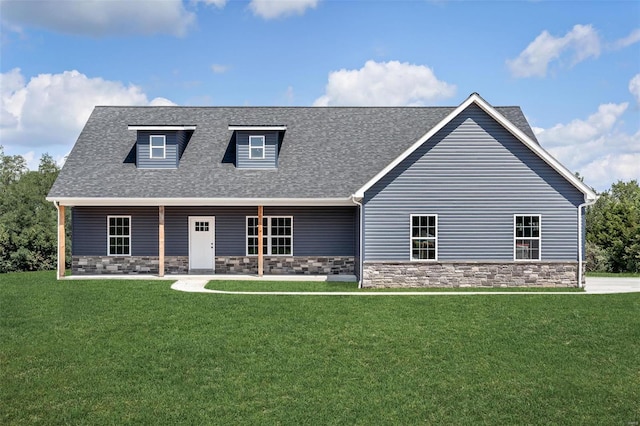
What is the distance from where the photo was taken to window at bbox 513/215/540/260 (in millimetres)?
20875

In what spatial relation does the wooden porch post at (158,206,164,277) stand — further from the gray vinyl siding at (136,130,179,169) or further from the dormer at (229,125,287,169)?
the dormer at (229,125,287,169)

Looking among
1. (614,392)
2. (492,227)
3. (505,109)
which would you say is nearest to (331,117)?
(505,109)

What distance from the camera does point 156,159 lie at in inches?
981

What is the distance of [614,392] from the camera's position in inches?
364

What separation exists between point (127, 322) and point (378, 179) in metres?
9.67

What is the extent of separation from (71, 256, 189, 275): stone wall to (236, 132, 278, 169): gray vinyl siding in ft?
14.4

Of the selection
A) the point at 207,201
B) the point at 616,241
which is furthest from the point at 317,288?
the point at 616,241

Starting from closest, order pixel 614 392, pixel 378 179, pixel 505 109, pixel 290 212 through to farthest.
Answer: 1. pixel 614 392
2. pixel 378 179
3. pixel 290 212
4. pixel 505 109

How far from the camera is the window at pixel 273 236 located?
24.3 m

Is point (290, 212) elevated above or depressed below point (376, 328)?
above

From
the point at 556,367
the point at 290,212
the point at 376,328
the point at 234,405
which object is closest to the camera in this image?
the point at 234,405

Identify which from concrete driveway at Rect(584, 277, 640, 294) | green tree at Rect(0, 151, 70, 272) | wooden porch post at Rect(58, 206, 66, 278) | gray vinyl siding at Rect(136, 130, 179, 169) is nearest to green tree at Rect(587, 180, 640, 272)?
concrete driveway at Rect(584, 277, 640, 294)

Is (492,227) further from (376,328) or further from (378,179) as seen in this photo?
(376,328)

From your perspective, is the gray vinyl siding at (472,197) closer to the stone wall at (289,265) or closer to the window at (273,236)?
the stone wall at (289,265)
